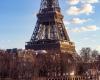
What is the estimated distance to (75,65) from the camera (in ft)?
205

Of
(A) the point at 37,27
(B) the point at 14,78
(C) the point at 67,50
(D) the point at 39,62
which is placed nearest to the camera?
(B) the point at 14,78

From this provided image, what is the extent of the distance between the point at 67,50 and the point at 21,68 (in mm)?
23335

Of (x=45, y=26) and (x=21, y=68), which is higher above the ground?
(x=45, y=26)

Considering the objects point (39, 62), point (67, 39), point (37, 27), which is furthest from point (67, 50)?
point (39, 62)

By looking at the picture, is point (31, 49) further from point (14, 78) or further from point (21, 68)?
point (14, 78)

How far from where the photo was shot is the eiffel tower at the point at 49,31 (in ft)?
225

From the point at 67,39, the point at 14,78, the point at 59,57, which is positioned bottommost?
the point at 14,78

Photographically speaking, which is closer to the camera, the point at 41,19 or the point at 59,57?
the point at 59,57

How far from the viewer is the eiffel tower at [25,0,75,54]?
68.6 meters

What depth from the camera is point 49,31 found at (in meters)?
69.5

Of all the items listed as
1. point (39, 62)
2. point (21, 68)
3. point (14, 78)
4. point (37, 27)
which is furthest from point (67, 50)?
point (14, 78)

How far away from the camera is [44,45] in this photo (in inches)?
2761

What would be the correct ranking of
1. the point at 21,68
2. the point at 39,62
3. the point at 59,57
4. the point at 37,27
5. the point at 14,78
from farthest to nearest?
the point at 37,27, the point at 59,57, the point at 39,62, the point at 21,68, the point at 14,78

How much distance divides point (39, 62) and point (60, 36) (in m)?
15.2
